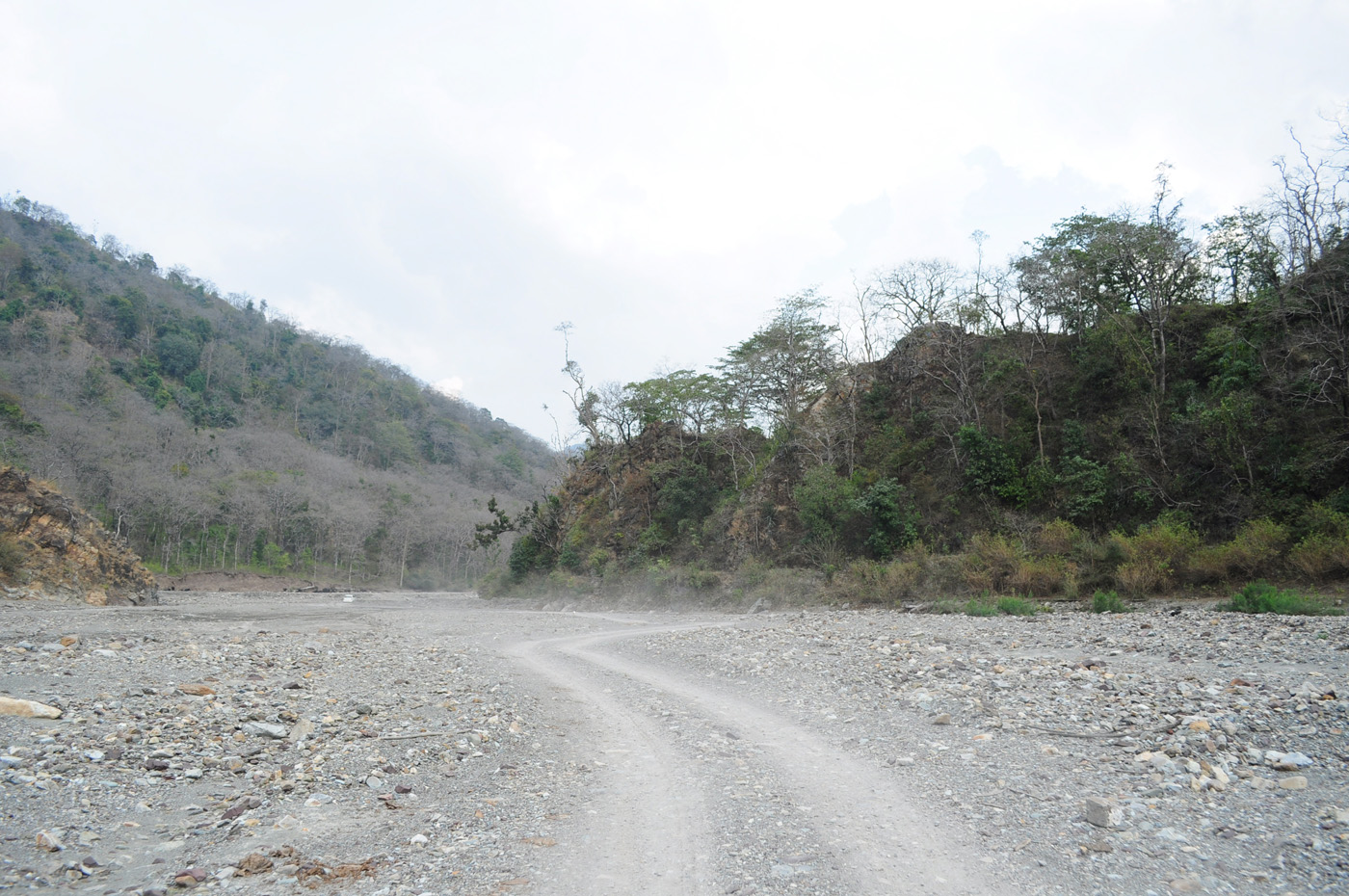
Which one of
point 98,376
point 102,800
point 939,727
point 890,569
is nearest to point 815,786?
point 939,727

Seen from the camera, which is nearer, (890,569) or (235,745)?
(235,745)

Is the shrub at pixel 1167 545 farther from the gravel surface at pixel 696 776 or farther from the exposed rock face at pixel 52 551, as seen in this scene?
the exposed rock face at pixel 52 551

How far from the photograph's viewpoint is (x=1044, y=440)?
30312 millimetres

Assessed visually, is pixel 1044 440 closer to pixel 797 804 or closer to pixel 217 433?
pixel 797 804

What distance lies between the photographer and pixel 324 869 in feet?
14.2

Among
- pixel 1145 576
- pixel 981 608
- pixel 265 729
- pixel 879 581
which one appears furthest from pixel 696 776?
pixel 879 581

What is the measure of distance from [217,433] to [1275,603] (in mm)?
103734

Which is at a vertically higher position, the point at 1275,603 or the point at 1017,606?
the point at 1275,603

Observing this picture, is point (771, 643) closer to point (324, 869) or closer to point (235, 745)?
point (235, 745)

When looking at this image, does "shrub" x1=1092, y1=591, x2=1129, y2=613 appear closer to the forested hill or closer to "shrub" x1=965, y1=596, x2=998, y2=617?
"shrub" x1=965, y1=596, x2=998, y2=617

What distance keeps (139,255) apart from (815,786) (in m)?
169

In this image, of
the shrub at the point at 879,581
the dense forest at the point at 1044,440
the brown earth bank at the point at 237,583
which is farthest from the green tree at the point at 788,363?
→ the brown earth bank at the point at 237,583

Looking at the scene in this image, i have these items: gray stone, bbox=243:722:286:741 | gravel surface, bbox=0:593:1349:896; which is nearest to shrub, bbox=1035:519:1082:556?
gravel surface, bbox=0:593:1349:896

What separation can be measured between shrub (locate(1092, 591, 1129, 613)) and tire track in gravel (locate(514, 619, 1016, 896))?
14.7m
